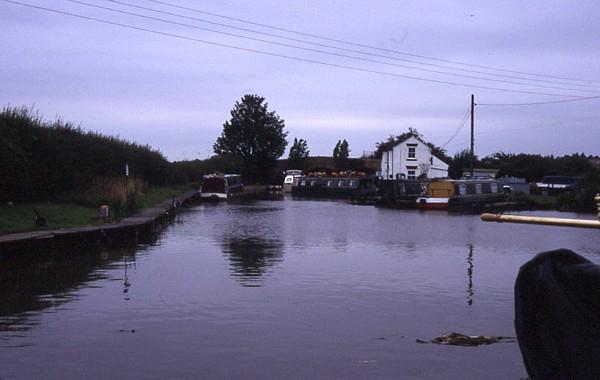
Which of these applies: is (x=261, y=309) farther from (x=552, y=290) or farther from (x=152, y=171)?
(x=152, y=171)

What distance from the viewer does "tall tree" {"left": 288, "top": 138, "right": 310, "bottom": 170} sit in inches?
4178

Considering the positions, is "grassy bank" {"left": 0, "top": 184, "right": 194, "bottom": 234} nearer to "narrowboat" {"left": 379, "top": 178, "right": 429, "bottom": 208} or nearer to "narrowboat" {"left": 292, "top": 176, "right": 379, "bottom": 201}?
"narrowboat" {"left": 379, "top": 178, "right": 429, "bottom": 208}

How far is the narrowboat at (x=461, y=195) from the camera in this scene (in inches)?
2154

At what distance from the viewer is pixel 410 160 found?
273ft

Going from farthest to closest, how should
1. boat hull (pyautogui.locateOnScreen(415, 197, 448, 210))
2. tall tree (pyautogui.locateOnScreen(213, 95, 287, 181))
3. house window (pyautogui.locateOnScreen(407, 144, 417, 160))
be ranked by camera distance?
tall tree (pyautogui.locateOnScreen(213, 95, 287, 181)), house window (pyautogui.locateOnScreen(407, 144, 417, 160)), boat hull (pyautogui.locateOnScreen(415, 197, 448, 210))

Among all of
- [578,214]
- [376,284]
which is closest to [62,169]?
[376,284]

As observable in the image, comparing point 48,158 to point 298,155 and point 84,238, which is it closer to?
point 84,238

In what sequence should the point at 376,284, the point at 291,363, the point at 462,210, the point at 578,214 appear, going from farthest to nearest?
the point at 462,210
the point at 578,214
the point at 376,284
the point at 291,363

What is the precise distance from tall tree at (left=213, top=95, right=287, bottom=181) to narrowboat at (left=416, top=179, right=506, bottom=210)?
45530mm

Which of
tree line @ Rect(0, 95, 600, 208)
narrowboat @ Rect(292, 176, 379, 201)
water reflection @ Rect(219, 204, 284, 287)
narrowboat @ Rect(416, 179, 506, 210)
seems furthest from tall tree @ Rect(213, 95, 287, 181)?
water reflection @ Rect(219, 204, 284, 287)

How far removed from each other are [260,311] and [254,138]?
89223mm

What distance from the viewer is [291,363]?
10.1m

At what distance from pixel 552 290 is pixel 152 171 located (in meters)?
53.3

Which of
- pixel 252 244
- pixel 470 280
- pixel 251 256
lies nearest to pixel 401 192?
pixel 252 244
